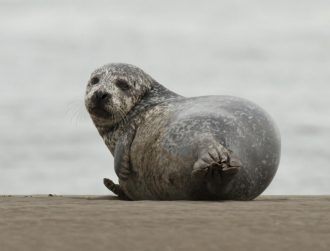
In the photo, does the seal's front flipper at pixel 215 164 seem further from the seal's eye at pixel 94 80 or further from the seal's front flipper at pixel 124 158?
the seal's eye at pixel 94 80

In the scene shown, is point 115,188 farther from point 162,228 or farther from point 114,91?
point 162,228

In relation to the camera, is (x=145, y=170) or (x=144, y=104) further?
(x=144, y=104)

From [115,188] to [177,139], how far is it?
155 centimetres

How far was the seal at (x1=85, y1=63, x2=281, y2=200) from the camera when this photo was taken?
6.23 metres

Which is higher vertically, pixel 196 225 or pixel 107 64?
pixel 107 64

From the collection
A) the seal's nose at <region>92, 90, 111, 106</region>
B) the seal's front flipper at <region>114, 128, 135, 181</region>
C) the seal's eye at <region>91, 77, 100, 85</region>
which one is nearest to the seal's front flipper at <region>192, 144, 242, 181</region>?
the seal's front flipper at <region>114, 128, 135, 181</region>

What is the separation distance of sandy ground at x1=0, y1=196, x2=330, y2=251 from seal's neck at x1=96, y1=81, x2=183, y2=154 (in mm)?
3344

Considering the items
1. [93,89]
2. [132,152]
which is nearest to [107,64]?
[93,89]

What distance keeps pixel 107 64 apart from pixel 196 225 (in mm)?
4780

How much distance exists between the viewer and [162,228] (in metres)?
3.43

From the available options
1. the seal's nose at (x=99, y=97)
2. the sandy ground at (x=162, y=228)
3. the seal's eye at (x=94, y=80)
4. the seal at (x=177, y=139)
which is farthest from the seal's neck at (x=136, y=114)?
the sandy ground at (x=162, y=228)

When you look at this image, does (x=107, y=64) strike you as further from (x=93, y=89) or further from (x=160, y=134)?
(x=160, y=134)

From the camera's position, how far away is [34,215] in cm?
387

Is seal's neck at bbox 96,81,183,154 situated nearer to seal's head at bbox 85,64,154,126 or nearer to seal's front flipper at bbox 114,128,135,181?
seal's head at bbox 85,64,154,126
